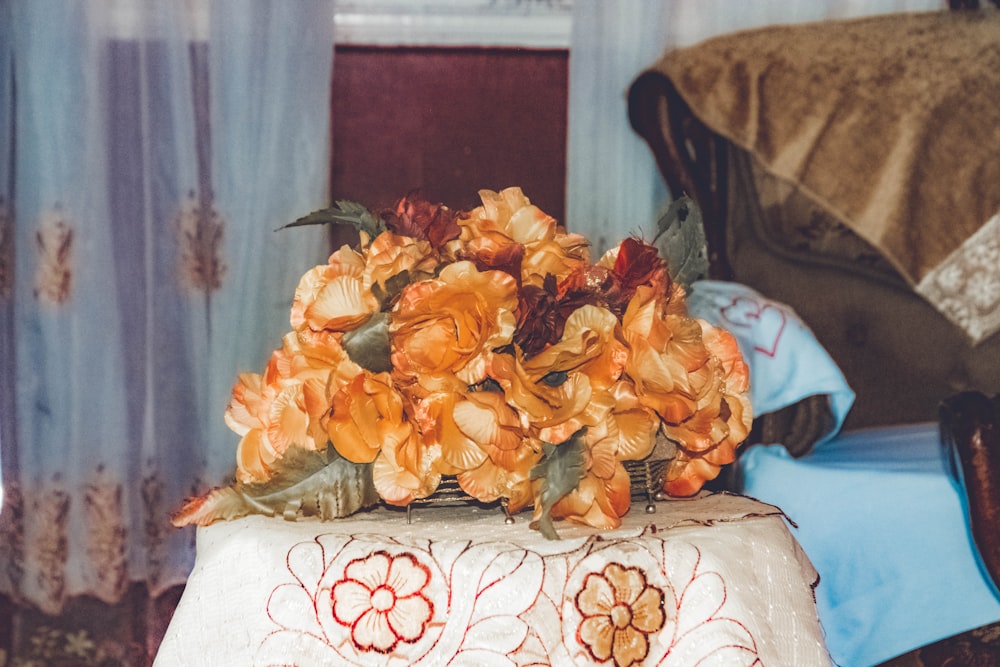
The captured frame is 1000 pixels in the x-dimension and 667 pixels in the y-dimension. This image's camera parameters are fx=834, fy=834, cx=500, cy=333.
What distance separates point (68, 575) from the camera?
2.02 meters

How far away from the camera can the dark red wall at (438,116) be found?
2.12 meters

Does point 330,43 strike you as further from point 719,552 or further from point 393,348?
point 719,552

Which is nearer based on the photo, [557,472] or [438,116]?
[557,472]

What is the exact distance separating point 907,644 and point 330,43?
1709 mm

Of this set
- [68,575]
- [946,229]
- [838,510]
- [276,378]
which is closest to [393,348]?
[276,378]

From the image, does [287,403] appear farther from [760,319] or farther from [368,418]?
[760,319]

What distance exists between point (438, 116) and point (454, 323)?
5.14 ft

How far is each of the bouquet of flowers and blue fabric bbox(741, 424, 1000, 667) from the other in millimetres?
504

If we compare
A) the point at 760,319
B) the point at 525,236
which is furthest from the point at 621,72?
the point at 525,236

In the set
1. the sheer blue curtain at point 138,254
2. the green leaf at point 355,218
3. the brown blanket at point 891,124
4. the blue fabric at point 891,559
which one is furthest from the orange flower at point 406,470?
the sheer blue curtain at point 138,254

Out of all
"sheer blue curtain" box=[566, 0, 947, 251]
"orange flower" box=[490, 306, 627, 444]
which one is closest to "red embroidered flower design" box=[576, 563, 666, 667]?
"orange flower" box=[490, 306, 627, 444]

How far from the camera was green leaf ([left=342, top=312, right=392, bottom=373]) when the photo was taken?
0.68 meters

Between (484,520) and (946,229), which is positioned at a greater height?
(946,229)

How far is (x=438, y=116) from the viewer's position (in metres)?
2.13
